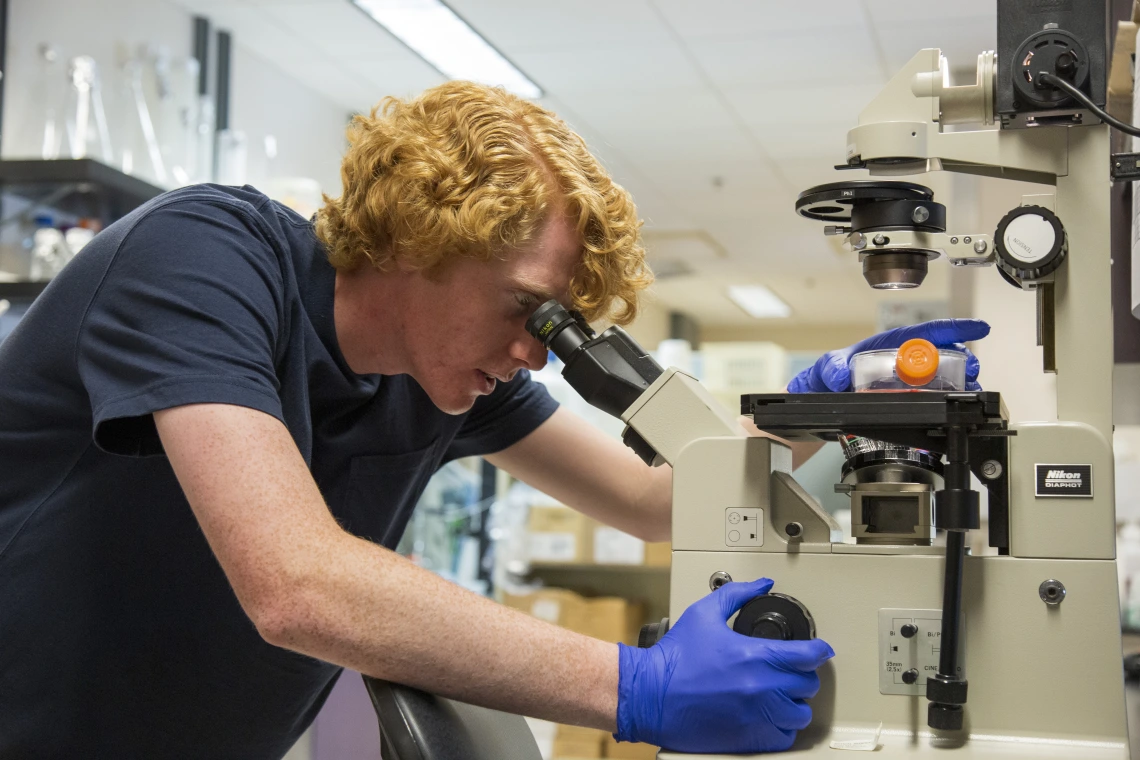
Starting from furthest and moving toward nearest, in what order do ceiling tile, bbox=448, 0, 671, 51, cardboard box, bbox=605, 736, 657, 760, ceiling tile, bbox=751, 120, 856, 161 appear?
ceiling tile, bbox=751, 120, 856, 161, cardboard box, bbox=605, 736, 657, 760, ceiling tile, bbox=448, 0, 671, 51

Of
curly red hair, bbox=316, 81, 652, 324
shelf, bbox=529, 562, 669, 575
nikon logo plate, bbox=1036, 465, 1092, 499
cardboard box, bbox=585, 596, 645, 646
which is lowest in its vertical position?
cardboard box, bbox=585, 596, 645, 646

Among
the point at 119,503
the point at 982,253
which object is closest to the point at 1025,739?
the point at 982,253

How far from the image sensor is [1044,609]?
2.81ft

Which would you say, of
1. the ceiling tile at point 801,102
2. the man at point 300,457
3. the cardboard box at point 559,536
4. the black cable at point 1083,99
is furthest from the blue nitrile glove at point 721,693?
the ceiling tile at point 801,102

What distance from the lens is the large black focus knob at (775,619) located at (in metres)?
0.87

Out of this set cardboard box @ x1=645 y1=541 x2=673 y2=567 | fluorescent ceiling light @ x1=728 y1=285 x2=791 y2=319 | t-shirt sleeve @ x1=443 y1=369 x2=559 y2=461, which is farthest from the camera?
fluorescent ceiling light @ x1=728 y1=285 x2=791 y2=319

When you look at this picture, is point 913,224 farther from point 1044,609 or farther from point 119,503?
point 119,503

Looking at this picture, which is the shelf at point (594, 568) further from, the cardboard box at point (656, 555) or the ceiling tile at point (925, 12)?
the ceiling tile at point (925, 12)

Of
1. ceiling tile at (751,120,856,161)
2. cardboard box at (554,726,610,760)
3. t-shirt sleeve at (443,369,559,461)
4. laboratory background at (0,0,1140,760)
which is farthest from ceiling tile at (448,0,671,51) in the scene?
cardboard box at (554,726,610,760)

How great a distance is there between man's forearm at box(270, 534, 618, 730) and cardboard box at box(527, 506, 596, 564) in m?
3.32

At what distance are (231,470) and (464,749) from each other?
300 mm

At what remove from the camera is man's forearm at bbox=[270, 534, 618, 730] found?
0.82 meters

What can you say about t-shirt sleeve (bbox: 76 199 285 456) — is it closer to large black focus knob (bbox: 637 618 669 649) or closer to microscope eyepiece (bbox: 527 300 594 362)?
microscope eyepiece (bbox: 527 300 594 362)

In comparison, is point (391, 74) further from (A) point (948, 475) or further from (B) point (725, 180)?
(A) point (948, 475)
